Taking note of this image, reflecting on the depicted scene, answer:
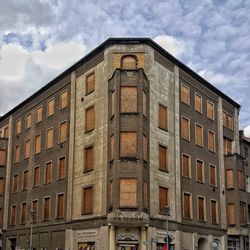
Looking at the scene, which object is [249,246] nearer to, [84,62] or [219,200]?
[219,200]

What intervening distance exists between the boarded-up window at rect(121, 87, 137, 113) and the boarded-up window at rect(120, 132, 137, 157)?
6.64 ft

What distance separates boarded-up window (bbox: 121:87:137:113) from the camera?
142ft

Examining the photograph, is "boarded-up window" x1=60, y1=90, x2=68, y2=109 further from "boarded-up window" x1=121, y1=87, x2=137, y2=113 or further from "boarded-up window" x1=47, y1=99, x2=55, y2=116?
"boarded-up window" x1=121, y1=87, x2=137, y2=113

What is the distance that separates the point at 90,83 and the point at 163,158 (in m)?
9.67

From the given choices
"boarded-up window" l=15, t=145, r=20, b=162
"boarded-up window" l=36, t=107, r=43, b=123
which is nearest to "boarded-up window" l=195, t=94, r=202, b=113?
"boarded-up window" l=36, t=107, r=43, b=123

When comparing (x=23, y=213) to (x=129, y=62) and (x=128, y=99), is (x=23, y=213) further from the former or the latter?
(x=129, y=62)

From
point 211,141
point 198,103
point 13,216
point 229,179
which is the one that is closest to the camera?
point 198,103

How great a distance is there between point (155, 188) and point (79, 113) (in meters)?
10.6

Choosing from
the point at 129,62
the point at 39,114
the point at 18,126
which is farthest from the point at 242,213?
the point at 18,126

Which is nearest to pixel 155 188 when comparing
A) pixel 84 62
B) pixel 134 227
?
pixel 134 227

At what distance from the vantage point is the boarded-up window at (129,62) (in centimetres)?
4562

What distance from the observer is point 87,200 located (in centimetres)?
4544

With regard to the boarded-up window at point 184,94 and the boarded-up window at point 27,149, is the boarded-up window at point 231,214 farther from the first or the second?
the boarded-up window at point 27,149

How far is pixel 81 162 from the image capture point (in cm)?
4728
